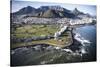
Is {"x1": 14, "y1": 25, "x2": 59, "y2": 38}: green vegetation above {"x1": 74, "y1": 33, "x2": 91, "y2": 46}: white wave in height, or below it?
above

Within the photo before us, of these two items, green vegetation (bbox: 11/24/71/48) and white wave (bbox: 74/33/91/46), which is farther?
white wave (bbox: 74/33/91/46)

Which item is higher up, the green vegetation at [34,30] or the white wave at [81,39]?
the green vegetation at [34,30]

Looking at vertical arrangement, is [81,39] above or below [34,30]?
below

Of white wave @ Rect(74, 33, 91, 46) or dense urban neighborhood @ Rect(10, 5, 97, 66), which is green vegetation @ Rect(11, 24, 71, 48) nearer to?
dense urban neighborhood @ Rect(10, 5, 97, 66)

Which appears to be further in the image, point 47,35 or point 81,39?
point 81,39

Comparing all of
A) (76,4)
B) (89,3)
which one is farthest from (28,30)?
(89,3)

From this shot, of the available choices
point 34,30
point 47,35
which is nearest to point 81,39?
point 47,35

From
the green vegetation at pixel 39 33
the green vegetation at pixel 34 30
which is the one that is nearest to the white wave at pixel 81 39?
the green vegetation at pixel 39 33

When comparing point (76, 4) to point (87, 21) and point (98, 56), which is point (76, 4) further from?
point (98, 56)

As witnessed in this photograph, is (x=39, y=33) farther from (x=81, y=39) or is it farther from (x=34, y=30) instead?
(x=81, y=39)

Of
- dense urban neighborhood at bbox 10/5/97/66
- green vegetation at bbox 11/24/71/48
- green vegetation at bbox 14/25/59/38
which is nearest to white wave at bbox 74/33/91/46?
dense urban neighborhood at bbox 10/5/97/66

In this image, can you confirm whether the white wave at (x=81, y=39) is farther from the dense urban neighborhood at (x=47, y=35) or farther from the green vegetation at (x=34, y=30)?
the green vegetation at (x=34, y=30)
